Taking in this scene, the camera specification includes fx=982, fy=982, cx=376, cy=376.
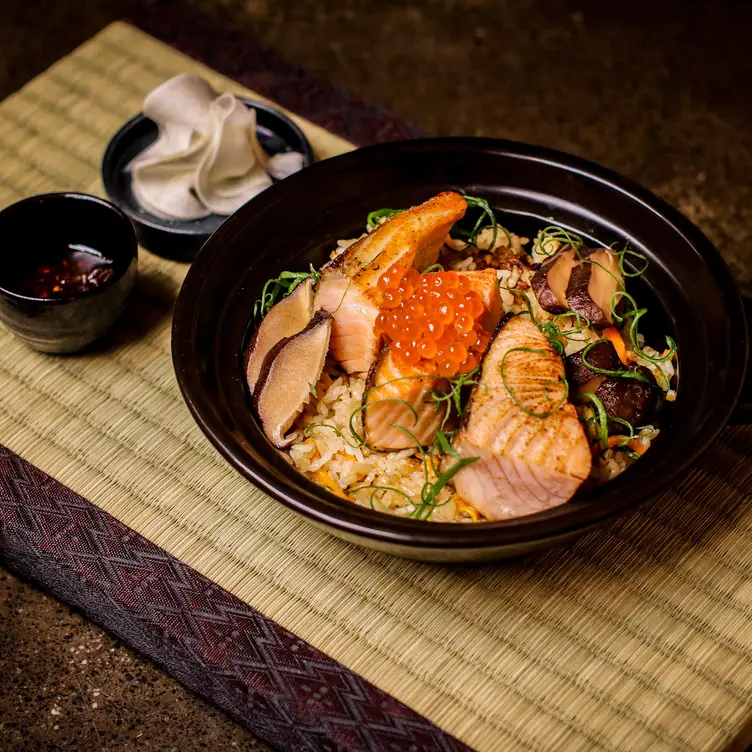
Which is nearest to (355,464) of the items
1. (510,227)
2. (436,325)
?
(436,325)

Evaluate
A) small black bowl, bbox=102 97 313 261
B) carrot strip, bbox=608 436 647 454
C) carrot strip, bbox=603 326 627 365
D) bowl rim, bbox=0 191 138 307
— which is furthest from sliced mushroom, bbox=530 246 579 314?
bowl rim, bbox=0 191 138 307

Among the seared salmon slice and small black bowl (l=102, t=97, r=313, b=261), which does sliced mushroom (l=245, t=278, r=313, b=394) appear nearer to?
the seared salmon slice

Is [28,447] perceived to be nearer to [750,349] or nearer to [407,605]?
[407,605]

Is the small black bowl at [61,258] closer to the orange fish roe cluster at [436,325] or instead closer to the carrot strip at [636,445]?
the orange fish roe cluster at [436,325]

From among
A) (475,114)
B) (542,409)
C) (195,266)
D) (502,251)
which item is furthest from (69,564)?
(475,114)

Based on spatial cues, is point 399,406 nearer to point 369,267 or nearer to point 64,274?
point 369,267

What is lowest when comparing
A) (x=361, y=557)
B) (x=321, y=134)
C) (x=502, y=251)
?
(x=361, y=557)

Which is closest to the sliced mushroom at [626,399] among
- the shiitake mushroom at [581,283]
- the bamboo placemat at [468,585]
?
the shiitake mushroom at [581,283]
